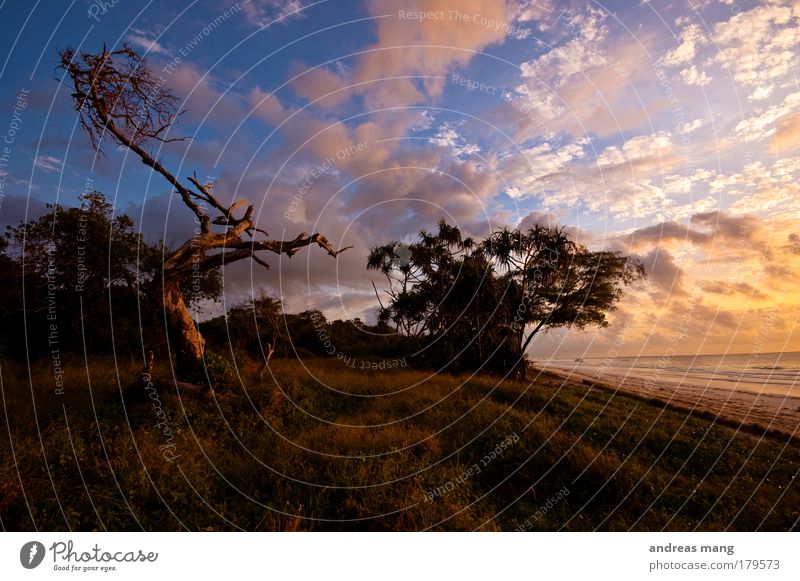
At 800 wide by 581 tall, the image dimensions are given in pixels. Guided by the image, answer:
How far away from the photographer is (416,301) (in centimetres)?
3266

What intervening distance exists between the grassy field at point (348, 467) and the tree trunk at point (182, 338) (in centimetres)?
125

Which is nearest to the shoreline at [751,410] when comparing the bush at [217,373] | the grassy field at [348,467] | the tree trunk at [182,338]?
the grassy field at [348,467]

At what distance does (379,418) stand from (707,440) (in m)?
10.6

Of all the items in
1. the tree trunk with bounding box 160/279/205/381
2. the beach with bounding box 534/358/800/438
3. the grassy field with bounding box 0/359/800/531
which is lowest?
the beach with bounding box 534/358/800/438

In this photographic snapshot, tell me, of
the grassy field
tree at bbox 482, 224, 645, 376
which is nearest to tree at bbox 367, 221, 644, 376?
tree at bbox 482, 224, 645, 376

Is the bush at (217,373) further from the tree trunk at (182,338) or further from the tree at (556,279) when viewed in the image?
the tree at (556,279)

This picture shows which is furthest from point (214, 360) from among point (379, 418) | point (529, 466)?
point (529, 466)

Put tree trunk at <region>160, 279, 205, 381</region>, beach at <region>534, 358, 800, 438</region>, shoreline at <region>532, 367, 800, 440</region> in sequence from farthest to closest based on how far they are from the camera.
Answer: beach at <region>534, 358, 800, 438</region>
shoreline at <region>532, 367, 800, 440</region>
tree trunk at <region>160, 279, 205, 381</region>

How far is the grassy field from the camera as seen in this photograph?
228 inches

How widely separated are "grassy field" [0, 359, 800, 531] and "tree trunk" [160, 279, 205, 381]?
4.10ft

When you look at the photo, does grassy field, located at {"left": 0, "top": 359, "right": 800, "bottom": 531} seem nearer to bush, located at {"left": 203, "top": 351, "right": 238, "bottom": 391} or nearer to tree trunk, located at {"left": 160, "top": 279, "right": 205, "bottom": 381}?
bush, located at {"left": 203, "top": 351, "right": 238, "bottom": 391}

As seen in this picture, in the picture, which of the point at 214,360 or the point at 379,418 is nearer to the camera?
the point at 379,418

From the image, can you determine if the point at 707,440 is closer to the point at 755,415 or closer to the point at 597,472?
the point at 597,472

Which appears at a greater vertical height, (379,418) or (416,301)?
(416,301)
